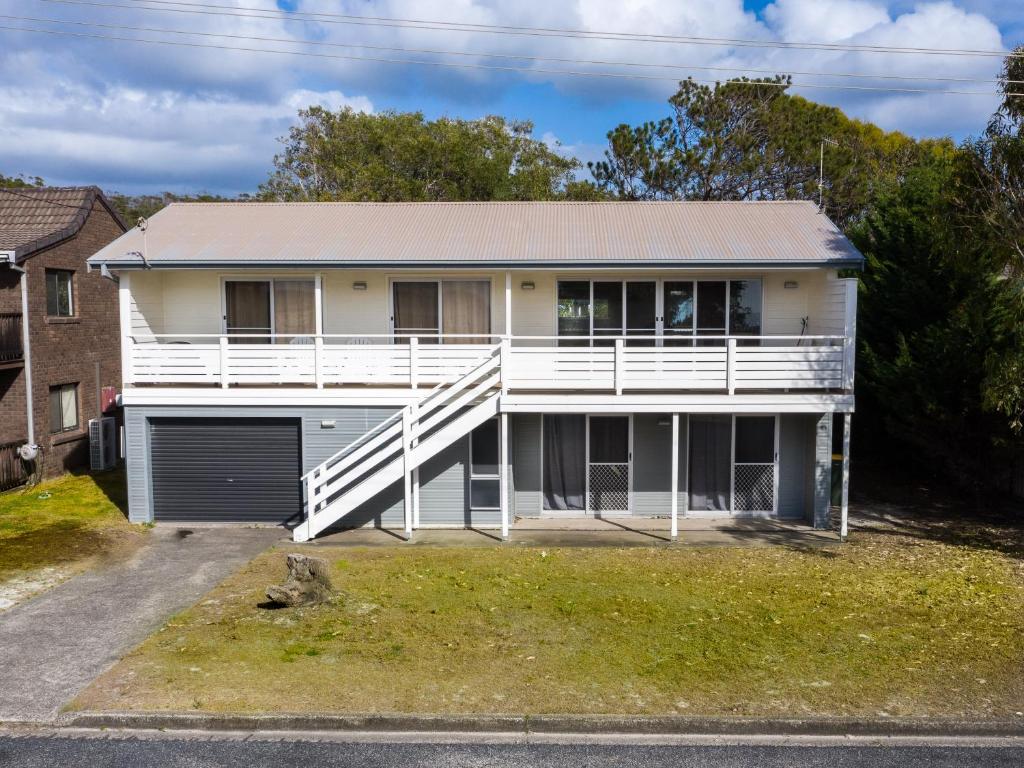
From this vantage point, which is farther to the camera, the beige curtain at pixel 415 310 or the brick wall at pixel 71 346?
the brick wall at pixel 71 346

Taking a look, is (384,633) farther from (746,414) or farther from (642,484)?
(746,414)

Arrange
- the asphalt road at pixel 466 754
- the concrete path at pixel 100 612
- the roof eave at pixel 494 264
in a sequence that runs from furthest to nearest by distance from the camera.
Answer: the roof eave at pixel 494 264 → the concrete path at pixel 100 612 → the asphalt road at pixel 466 754

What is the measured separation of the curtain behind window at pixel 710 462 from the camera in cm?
1630

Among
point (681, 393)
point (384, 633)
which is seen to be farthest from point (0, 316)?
point (681, 393)

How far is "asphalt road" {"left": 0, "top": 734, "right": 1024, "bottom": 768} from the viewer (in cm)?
739

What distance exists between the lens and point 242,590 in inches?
474

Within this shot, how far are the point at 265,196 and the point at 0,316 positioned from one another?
20.4 m

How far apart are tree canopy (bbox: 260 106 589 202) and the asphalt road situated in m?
28.3

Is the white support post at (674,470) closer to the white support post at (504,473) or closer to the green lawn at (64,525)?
the white support post at (504,473)

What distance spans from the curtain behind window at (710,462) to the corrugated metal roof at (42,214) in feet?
50.7

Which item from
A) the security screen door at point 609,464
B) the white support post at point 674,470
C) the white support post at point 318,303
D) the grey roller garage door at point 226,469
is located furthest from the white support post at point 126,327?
the white support post at point 674,470

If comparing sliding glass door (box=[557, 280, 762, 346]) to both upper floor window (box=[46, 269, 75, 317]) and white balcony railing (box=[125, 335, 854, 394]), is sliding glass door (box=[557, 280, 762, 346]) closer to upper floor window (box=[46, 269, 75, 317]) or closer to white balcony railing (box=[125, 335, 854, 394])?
white balcony railing (box=[125, 335, 854, 394])

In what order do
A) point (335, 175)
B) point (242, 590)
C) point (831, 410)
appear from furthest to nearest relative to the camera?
point (335, 175), point (831, 410), point (242, 590)

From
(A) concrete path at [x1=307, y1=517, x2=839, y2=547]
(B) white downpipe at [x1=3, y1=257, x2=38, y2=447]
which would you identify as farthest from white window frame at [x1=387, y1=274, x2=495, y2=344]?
(B) white downpipe at [x1=3, y1=257, x2=38, y2=447]
